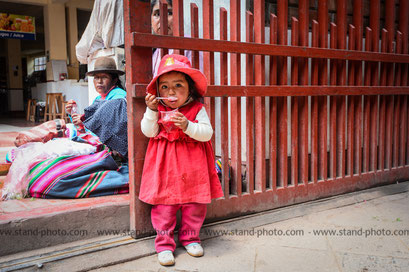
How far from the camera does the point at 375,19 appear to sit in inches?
138

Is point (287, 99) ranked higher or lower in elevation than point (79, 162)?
higher

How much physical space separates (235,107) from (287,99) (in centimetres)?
65

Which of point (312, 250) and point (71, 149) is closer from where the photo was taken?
point (312, 250)

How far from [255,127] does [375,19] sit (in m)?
1.75

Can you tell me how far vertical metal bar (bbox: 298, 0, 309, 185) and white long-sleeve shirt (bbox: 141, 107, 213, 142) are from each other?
Answer: 114 centimetres

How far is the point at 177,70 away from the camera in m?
2.17

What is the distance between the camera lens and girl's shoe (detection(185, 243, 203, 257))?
222cm

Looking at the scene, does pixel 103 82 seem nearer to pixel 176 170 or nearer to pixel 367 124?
pixel 176 170

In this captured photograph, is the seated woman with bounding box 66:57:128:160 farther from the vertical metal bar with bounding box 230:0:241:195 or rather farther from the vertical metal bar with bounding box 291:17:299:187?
the vertical metal bar with bounding box 291:17:299:187

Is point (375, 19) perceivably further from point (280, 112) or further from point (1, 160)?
point (1, 160)

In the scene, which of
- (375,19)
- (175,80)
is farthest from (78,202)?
(375,19)

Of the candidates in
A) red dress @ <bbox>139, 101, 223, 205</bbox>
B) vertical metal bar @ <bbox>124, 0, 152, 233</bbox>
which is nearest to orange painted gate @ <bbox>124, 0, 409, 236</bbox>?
vertical metal bar @ <bbox>124, 0, 152, 233</bbox>

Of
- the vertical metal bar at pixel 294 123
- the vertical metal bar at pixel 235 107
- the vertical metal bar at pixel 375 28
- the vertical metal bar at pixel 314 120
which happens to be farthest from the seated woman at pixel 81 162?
the vertical metal bar at pixel 375 28

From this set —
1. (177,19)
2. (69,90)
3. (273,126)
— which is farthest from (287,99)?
(69,90)
